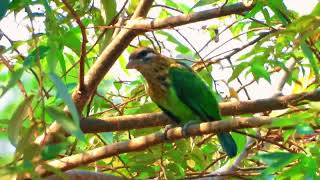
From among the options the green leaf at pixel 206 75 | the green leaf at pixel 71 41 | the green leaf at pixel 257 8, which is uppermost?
the green leaf at pixel 71 41

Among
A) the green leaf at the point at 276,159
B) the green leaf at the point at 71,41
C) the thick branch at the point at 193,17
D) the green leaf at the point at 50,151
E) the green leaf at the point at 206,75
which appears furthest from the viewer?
the green leaf at the point at 206,75

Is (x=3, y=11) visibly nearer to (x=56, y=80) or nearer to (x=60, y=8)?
(x=56, y=80)

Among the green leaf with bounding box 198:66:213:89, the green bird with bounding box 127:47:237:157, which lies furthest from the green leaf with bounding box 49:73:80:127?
the green bird with bounding box 127:47:237:157

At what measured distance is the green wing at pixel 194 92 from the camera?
2.72 meters

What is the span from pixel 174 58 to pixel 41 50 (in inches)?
52.7

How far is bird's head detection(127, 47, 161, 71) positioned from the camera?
2596 millimetres

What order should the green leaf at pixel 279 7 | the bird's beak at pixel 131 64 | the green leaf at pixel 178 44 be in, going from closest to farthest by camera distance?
1. the green leaf at pixel 279 7
2. the green leaf at pixel 178 44
3. the bird's beak at pixel 131 64

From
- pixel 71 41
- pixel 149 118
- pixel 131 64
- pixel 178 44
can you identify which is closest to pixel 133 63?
pixel 131 64

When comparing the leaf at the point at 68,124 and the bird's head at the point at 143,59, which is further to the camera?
the bird's head at the point at 143,59

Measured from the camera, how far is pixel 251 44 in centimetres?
213

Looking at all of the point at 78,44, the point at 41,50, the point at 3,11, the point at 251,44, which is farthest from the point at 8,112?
the point at 3,11

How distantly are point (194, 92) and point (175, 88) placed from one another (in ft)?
0.32

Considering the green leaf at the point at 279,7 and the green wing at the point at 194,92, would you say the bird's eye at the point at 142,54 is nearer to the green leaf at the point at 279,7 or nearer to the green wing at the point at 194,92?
the green wing at the point at 194,92

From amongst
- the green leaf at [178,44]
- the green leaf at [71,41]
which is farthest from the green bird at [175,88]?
the green leaf at [71,41]
